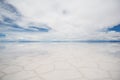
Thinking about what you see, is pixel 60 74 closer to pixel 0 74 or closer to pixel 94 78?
pixel 94 78

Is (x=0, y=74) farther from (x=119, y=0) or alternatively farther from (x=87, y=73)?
(x=119, y=0)

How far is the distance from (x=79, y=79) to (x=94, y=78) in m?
0.23

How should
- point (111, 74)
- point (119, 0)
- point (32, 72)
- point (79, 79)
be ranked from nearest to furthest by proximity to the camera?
point (79, 79) < point (111, 74) < point (32, 72) < point (119, 0)

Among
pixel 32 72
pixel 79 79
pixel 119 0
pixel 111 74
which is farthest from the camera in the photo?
pixel 119 0

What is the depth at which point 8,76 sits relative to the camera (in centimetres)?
150

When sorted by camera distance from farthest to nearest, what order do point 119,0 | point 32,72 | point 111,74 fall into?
1. point 119,0
2. point 32,72
3. point 111,74

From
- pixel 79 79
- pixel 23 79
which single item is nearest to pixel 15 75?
pixel 23 79

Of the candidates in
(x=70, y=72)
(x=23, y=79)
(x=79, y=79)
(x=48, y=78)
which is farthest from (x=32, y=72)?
(x=79, y=79)

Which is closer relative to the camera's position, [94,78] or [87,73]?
[94,78]

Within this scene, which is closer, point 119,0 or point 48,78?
point 48,78

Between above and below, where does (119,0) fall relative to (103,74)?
above

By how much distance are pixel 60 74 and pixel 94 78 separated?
1.68 ft

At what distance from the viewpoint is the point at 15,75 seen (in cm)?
153

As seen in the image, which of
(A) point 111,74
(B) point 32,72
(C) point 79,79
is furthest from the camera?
(B) point 32,72
